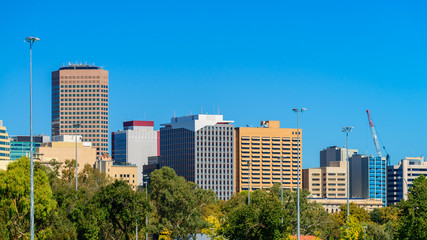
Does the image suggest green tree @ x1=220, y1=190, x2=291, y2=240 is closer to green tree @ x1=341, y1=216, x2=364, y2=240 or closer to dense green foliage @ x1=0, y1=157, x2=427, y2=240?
dense green foliage @ x1=0, y1=157, x2=427, y2=240

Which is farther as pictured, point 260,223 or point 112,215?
point 112,215

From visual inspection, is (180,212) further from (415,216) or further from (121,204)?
(415,216)

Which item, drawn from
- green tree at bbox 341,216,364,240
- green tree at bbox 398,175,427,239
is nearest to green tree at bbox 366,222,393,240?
green tree at bbox 398,175,427,239

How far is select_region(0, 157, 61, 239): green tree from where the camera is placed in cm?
7831

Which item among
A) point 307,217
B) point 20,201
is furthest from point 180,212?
point 20,201

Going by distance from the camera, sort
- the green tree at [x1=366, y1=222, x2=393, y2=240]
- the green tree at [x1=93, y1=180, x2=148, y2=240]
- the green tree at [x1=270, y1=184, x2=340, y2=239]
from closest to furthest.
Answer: the green tree at [x1=93, y1=180, x2=148, y2=240] → the green tree at [x1=270, y1=184, x2=340, y2=239] → the green tree at [x1=366, y1=222, x2=393, y2=240]

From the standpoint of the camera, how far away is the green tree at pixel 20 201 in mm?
78312

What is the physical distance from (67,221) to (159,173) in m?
88.1

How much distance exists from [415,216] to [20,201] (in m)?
40.0

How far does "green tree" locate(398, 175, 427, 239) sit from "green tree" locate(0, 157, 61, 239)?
35.8m

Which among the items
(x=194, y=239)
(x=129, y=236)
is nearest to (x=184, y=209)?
(x=194, y=239)

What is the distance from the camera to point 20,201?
78625 millimetres

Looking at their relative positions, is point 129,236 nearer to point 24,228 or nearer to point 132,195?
point 132,195

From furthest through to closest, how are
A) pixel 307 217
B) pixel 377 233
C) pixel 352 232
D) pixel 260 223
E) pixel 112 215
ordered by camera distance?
pixel 377 233 → pixel 307 217 → pixel 112 215 → pixel 352 232 → pixel 260 223
